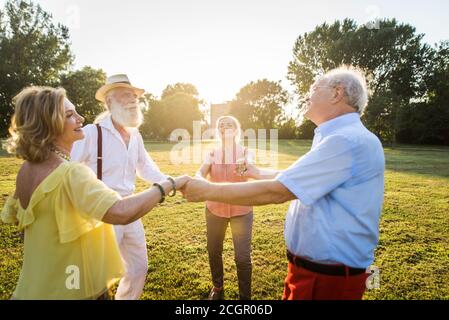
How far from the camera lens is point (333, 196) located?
2.26 metres

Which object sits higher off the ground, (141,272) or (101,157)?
(101,157)

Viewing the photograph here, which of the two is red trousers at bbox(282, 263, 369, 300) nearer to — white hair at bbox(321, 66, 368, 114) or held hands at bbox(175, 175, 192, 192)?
held hands at bbox(175, 175, 192, 192)

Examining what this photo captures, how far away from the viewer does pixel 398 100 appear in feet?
140

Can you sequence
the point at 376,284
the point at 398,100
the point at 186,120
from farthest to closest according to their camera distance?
the point at 186,120 < the point at 398,100 < the point at 376,284

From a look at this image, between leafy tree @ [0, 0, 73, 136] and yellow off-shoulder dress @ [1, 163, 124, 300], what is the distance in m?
50.2

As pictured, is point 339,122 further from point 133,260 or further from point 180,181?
point 133,260

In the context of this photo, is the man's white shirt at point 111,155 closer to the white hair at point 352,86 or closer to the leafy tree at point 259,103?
the white hair at point 352,86

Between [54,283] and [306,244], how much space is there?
6.16 ft

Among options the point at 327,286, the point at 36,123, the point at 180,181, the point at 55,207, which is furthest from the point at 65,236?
the point at 327,286

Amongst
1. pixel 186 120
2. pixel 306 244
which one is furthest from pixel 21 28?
pixel 306 244

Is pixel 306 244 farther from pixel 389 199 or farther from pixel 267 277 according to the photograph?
pixel 389 199

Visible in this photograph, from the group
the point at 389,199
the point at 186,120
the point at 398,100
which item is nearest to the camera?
the point at 389,199

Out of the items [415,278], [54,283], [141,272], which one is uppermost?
[54,283]

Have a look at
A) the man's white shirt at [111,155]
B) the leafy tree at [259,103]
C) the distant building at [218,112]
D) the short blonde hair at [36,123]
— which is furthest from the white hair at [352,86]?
the leafy tree at [259,103]
